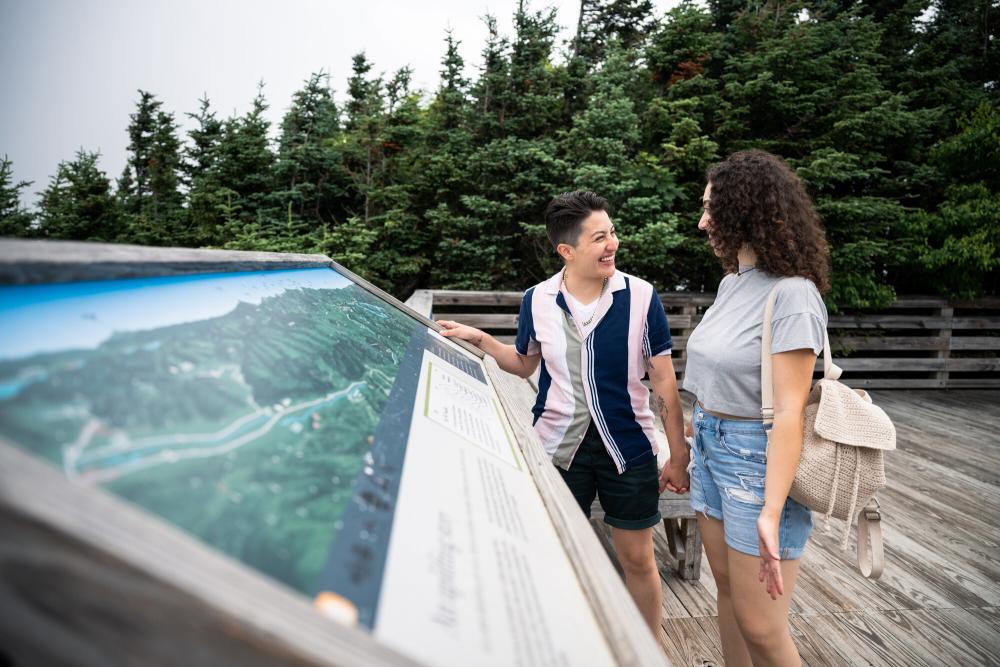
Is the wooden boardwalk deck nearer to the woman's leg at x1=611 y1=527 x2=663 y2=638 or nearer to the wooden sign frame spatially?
the woman's leg at x1=611 y1=527 x2=663 y2=638

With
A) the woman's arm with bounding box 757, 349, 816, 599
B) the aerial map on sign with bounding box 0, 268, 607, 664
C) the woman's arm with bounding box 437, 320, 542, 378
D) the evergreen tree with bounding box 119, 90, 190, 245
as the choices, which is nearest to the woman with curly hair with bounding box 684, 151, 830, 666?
the woman's arm with bounding box 757, 349, 816, 599

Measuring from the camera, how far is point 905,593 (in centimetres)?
291

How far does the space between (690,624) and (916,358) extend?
25.2 ft

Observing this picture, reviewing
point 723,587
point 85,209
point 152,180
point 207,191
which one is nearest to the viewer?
point 723,587

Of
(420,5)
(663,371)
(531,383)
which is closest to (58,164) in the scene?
(420,5)

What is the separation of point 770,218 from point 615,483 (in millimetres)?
1024

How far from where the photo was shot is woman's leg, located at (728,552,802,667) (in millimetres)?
1602

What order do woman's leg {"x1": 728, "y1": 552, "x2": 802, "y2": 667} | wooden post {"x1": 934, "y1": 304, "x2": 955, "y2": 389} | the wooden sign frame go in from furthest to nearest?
wooden post {"x1": 934, "y1": 304, "x2": 955, "y2": 389} → woman's leg {"x1": 728, "y1": 552, "x2": 802, "y2": 667} → the wooden sign frame

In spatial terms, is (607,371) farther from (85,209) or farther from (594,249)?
(85,209)

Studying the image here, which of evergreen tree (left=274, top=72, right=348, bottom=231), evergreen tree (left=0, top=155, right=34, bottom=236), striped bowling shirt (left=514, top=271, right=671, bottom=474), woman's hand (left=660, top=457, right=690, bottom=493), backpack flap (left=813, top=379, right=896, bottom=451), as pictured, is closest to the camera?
backpack flap (left=813, top=379, right=896, bottom=451)

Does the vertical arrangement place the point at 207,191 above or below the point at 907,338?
above

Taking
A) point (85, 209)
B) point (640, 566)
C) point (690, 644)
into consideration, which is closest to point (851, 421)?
point (640, 566)

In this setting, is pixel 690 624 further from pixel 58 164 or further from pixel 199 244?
pixel 58 164

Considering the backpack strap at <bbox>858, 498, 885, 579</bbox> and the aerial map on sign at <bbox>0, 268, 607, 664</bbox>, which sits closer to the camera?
the aerial map on sign at <bbox>0, 268, 607, 664</bbox>
